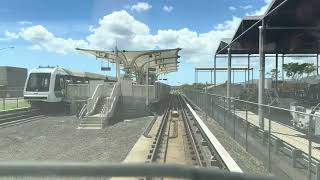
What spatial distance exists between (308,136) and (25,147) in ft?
45.0

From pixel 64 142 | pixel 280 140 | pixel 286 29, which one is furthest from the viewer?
pixel 286 29

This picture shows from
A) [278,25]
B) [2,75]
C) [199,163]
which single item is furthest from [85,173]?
[2,75]

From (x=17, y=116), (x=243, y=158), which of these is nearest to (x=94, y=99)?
(x=17, y=116)

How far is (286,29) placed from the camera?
2811 cm

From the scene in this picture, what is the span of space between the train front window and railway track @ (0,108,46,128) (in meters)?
1.90

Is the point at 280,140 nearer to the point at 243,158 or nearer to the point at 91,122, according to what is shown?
the point at 243,158

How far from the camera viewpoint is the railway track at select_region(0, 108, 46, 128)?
103 feet

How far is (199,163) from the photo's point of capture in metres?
15.8

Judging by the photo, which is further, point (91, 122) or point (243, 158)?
point (91, 122)

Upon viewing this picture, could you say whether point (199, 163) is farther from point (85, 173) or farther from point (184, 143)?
point (85, 173)

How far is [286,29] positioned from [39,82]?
850 inches

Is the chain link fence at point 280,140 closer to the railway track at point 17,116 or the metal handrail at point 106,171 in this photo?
the metal handrail at point 106,171

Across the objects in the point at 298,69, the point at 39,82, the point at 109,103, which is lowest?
the point at 109,103

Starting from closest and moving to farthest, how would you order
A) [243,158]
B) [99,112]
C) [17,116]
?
[243,158] < [17,116] < [99,112]
